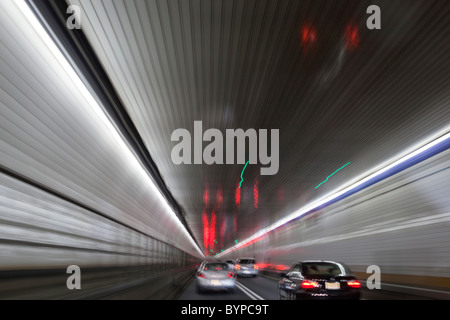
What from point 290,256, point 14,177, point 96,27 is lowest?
point 290,256

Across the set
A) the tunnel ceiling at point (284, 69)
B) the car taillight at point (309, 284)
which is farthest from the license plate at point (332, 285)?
the tunnel ceiling at point (284, 69)

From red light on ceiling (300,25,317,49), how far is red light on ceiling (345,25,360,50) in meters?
0.59

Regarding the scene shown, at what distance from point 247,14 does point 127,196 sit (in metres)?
7.45

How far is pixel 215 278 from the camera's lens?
1756cm

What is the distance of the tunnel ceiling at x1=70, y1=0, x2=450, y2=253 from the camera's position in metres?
6.39

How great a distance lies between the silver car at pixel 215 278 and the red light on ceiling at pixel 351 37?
1312 centimetres

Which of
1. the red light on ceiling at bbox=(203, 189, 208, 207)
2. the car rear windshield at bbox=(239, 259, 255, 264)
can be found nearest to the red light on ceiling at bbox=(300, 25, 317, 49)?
the red light on ceiling at bbox=(203, 189, 208, 207)

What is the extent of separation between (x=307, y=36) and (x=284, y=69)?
123cm

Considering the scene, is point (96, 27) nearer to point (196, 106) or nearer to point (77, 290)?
point (196, 106)

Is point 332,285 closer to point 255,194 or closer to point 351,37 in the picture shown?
point 351,37

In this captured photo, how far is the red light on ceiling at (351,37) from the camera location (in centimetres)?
681

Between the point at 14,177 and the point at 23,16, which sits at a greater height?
the point at 23,16

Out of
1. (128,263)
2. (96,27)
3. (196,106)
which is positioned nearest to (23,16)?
(96,27)

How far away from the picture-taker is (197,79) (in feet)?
28.3
